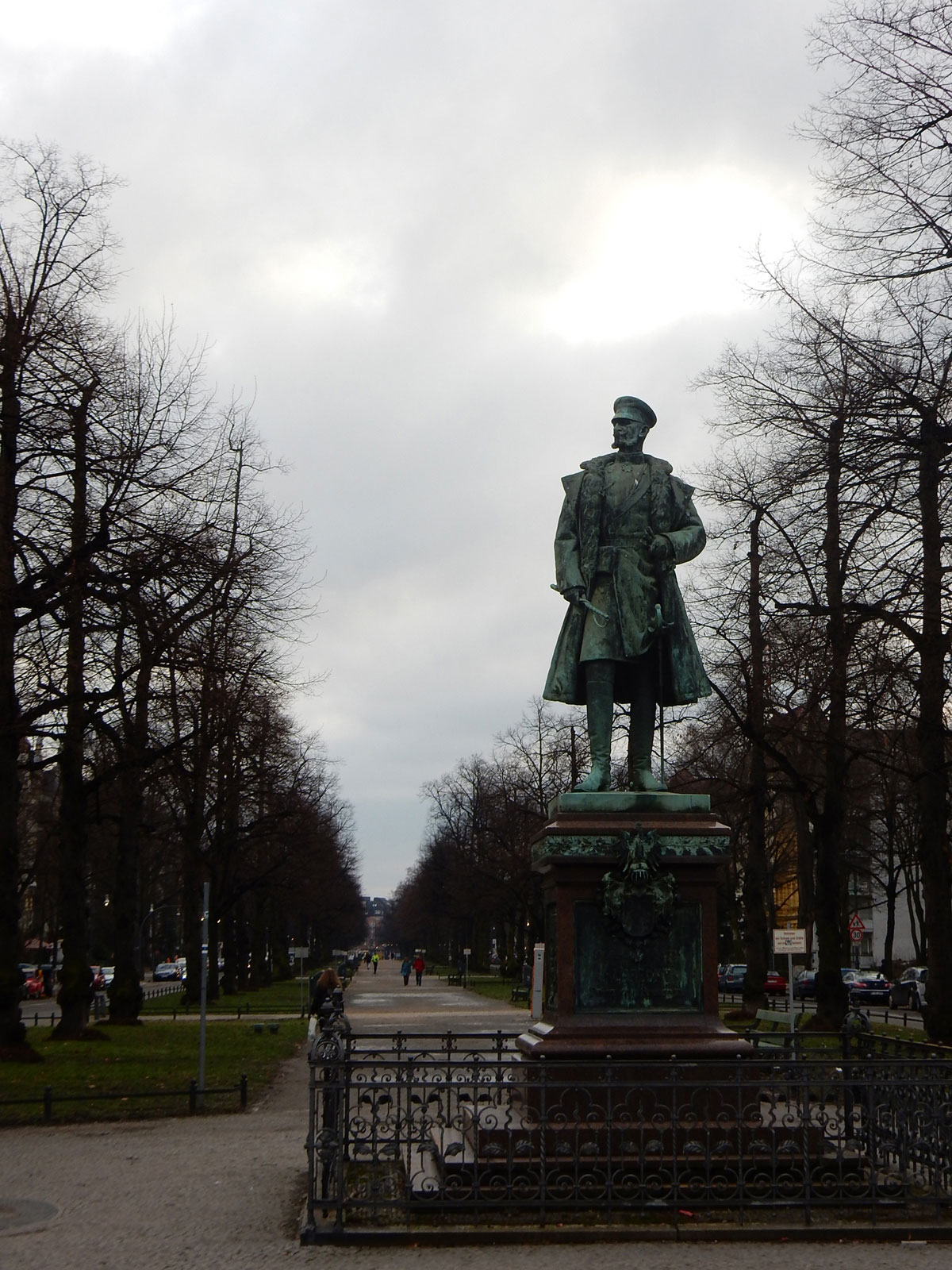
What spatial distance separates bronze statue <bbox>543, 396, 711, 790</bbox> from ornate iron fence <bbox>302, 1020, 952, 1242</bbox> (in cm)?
250

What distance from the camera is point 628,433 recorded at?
12.0 metres

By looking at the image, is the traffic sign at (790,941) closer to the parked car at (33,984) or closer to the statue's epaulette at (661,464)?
the statue's epaulette at (661,464)

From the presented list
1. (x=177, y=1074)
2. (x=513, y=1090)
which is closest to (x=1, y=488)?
(x=177, y=1074)

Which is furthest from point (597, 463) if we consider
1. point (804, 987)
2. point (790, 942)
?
point (804, 987)

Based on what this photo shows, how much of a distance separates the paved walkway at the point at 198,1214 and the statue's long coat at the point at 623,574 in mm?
4346

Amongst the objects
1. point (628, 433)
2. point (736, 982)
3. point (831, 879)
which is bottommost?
point (736, 982)

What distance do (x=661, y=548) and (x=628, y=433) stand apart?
3.51 ft

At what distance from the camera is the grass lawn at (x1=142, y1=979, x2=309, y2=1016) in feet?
144

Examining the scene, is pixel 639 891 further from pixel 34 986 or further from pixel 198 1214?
pixel 34 986

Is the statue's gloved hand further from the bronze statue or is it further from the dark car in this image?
the dark car

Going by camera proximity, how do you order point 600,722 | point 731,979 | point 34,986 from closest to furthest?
point 600,722 → point 731,979 → point 34,986

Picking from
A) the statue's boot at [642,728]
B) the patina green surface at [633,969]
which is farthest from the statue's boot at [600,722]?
the patina green surface at [633,969]

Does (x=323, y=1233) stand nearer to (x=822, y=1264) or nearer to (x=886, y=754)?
(x=822, y=1264)

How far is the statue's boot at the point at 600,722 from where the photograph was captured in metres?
11.5
